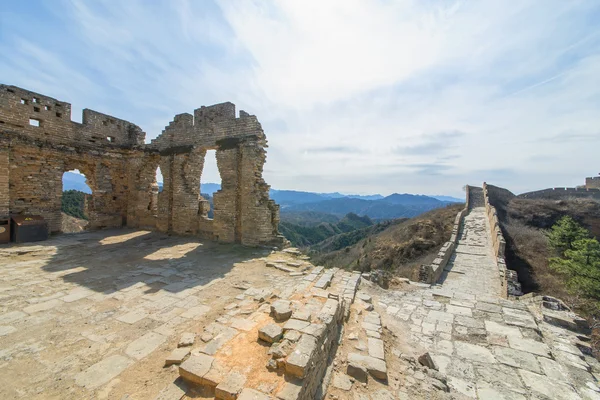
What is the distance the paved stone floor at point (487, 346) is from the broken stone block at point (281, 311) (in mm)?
1784

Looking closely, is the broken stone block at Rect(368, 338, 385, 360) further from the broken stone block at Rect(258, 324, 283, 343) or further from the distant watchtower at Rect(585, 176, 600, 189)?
the distant watchtower at Rect(585, 176, 600, 189)

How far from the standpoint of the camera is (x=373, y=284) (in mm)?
7410

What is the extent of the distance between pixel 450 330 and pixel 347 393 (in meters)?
3.41

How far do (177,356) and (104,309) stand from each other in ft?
7.60

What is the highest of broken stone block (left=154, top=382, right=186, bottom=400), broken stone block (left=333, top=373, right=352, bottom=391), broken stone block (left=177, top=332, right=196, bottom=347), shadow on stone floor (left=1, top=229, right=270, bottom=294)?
shadow on stone floor (left=1, top=229, right=270, bottom=294)

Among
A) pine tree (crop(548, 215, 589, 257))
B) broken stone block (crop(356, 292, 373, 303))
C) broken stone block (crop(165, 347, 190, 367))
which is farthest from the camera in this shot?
pine tree (crop(548, 215, 589, 257))

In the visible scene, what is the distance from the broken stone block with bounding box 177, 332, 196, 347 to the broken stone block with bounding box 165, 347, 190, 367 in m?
0.13

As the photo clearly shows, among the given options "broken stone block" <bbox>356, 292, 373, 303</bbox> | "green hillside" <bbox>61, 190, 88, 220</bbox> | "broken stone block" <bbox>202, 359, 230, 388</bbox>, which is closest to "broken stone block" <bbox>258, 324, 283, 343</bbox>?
"broken stone block" <bbox>202, 359, 230, 388</bbox>

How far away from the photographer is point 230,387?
2484 millimetres

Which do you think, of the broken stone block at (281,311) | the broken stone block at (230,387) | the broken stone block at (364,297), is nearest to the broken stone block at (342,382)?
the broken stone block at (281,311)

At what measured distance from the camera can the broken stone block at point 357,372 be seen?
3321 millimetres

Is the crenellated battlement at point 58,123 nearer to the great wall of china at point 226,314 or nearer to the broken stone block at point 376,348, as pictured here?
the great wall of china at point 226,314

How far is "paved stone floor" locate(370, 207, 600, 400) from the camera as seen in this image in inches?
144

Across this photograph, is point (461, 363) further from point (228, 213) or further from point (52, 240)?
point (52, 240)
